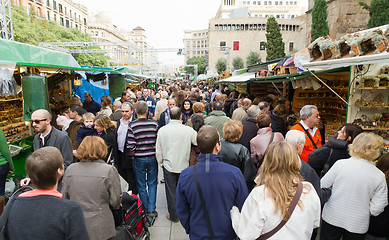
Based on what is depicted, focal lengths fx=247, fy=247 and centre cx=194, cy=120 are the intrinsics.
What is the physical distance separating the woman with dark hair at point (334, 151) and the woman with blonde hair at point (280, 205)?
4.07 feet

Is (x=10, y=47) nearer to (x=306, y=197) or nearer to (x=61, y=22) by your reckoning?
(x=306, y=197)

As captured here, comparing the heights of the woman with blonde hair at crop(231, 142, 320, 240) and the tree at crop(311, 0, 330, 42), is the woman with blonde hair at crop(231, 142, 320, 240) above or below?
below

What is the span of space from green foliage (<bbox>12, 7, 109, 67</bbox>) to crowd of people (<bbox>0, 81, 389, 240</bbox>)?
2056 centimetres

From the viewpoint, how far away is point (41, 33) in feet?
77.9

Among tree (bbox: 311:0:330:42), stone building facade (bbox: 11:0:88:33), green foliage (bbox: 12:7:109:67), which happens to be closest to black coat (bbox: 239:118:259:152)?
green foliage (bbox: 12:7:109:67)

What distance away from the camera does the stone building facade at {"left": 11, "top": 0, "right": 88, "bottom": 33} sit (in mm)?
36719

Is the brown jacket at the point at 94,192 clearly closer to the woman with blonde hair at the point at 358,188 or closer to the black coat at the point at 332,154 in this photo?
the woman with blonde hair at the point at 358,188

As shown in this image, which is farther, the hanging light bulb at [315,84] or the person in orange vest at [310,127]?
the hanging light bulb at [315,84]

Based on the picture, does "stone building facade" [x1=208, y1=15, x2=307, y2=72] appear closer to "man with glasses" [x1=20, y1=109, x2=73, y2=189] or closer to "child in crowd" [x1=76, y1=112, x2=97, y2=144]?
"child in crowd" [x1=76, y1=112, x2=97, y2=144]

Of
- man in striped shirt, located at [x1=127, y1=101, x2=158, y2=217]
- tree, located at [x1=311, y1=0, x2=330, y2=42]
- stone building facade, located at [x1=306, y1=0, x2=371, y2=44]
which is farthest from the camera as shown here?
stone building facade, located at [x1=306, y1=0, x2=371, y2=44]

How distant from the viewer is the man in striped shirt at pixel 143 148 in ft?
12.3

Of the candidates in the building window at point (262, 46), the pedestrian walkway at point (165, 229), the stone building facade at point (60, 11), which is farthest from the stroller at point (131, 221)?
the building window at point (262, 46)

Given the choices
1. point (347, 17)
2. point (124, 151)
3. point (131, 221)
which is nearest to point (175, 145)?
point (124, 151)

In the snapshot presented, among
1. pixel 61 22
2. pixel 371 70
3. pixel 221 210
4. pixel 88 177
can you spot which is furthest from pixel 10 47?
pixel 61 22
